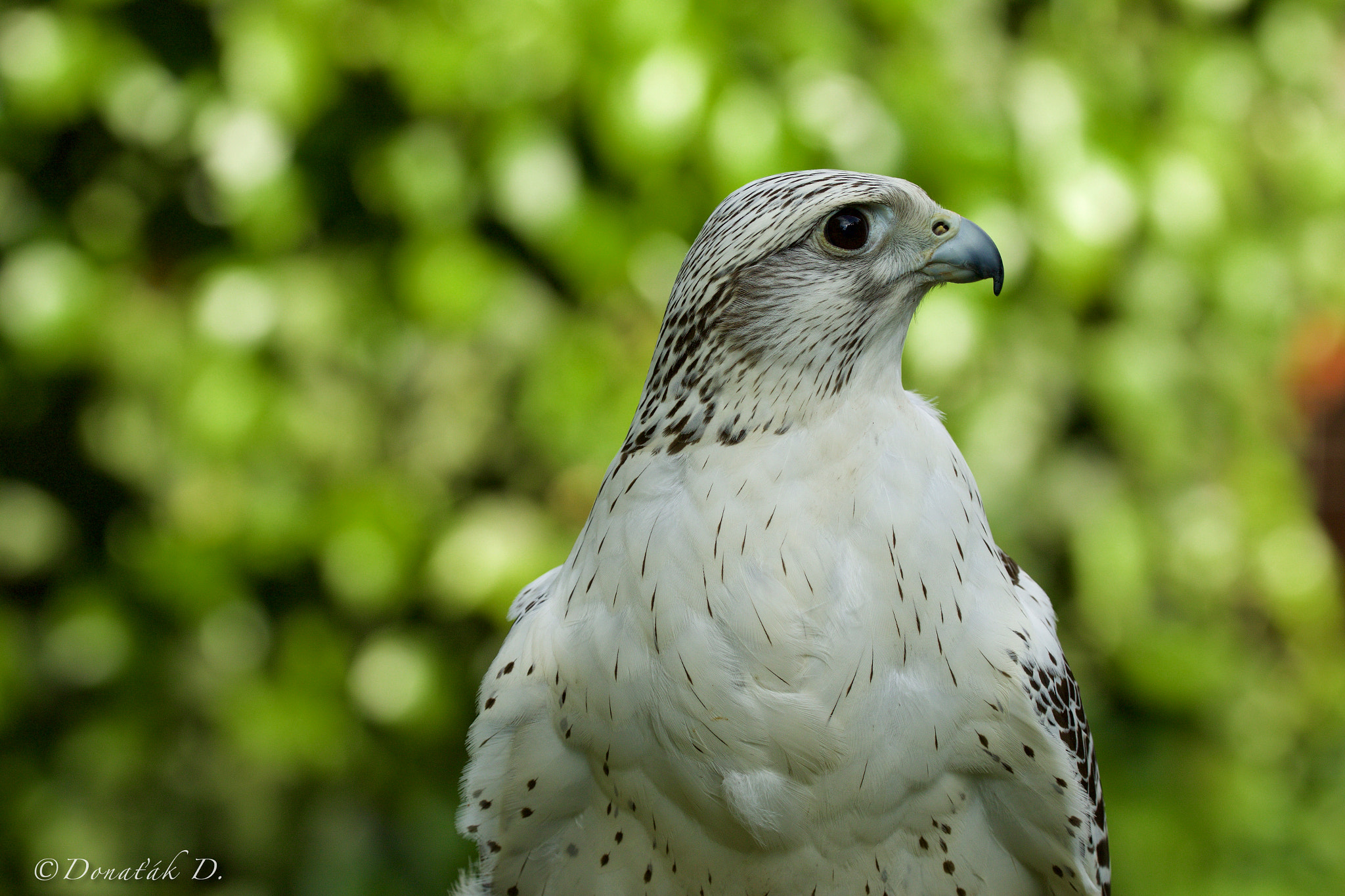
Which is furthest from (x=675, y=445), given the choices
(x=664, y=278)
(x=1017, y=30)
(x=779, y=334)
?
(x=1017, y=30)

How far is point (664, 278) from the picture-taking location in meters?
2.45

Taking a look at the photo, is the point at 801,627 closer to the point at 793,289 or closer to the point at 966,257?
the point at 793,289

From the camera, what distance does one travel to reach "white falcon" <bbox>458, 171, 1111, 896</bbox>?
55.6 inches

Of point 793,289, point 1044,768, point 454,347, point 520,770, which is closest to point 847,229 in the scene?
point 793,289

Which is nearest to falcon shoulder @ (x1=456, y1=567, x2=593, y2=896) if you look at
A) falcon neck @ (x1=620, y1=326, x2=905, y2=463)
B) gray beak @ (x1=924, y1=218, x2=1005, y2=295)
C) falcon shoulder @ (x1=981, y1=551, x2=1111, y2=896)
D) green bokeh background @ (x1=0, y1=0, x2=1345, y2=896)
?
falcon neck @ (x1=620, y1=326, x2=905, y2=463)

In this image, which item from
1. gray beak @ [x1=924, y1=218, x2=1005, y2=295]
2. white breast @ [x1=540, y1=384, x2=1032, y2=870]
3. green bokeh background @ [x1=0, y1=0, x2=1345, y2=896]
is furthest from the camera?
green bokeh background @ [x1=0, y1=0, x2=1345, y2=896]

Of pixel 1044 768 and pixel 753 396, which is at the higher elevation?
pixel 753 396

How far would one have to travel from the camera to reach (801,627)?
140 cm

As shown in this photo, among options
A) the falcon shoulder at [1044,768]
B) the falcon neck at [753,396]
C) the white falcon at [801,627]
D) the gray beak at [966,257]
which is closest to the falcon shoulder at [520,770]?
the white falcon at [801,627]

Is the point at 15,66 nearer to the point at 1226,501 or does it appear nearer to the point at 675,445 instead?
the point at 675,445

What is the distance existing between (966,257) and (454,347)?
1.43 metres

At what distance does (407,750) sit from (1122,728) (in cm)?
174

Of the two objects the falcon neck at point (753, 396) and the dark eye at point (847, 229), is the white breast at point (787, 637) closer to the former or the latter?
the falcon neck at point (753, 396)

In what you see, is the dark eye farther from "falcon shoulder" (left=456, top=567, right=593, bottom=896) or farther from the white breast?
"falcon shoulder" (left=456, top=567, right=593, bottom=896)
